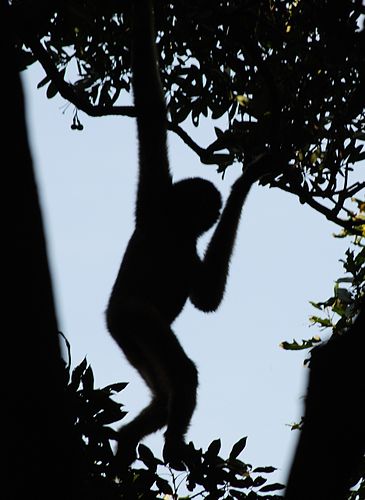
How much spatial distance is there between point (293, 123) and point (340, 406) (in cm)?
523

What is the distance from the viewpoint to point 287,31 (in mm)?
7520

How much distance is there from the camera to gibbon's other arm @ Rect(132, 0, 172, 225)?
6113mm

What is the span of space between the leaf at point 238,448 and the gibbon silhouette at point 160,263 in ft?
1.20

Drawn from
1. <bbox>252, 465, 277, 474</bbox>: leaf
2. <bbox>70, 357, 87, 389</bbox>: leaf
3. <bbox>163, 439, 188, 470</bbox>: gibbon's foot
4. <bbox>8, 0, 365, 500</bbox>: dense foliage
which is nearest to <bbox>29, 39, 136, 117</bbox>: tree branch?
<bbox>8, 0, 365, 500</bbox>: dense foliage

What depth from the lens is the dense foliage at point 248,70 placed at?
6.47m

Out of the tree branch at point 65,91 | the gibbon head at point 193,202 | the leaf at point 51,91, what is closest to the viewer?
the tree branch at point 65,91

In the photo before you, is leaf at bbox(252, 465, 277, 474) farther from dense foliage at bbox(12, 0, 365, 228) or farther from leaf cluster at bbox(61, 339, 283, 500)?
dense foliage at bbox(12, 0, 365, 228)

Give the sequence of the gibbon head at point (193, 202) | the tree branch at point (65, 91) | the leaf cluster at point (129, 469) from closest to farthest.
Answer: the leaf cluster at point (129, 469) < the tree branch at point (65, 91) < the gibbon head at point (193, 202)

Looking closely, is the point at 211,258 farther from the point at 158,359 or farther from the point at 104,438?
the point at 104,438

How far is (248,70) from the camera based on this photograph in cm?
741

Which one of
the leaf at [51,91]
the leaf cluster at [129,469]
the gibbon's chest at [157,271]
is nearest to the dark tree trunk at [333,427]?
the leaf cluster at [129,469]

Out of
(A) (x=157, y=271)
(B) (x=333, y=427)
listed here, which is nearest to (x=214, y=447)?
(A) (x=157, y=271)

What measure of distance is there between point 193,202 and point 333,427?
5113 mm

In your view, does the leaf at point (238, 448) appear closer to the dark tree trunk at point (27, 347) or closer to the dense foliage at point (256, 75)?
the dense foliage at point (256, 75)
